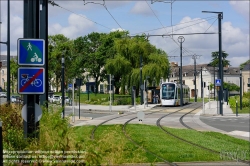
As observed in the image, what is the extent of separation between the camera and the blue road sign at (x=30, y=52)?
30.1 feet

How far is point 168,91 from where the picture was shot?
56875mm

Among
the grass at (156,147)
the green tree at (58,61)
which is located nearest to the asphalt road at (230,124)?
the grass at (156,147)

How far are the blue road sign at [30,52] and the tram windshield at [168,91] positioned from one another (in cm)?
4753

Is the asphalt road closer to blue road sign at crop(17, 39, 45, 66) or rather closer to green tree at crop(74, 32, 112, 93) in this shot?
blue road sign at crop(17, 39, 45, 66)

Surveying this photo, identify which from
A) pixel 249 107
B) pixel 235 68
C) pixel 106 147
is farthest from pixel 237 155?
pixel 235 68

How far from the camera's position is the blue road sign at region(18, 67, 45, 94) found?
9.35m

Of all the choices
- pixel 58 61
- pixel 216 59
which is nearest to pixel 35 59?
pixel 58 61

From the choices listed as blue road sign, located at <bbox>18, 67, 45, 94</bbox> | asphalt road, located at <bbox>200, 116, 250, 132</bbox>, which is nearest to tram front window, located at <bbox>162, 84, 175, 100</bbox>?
asphalt road, located at <bbox>200, 116, 250, 132</bbox>

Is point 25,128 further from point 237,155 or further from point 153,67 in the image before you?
point 153,67

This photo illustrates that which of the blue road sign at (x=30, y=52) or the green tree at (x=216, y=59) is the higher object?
the green tree at (x=216, y=59)

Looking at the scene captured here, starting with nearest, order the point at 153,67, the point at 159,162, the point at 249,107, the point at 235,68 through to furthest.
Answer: the point at 159,162 → the point at 249,107 → the point at 153,67 → the point at 235,68

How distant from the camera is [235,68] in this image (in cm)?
14525

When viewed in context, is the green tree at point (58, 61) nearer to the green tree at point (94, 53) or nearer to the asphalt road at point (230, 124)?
the green tree at point (94, 53)

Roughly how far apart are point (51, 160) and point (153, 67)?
59069mm
